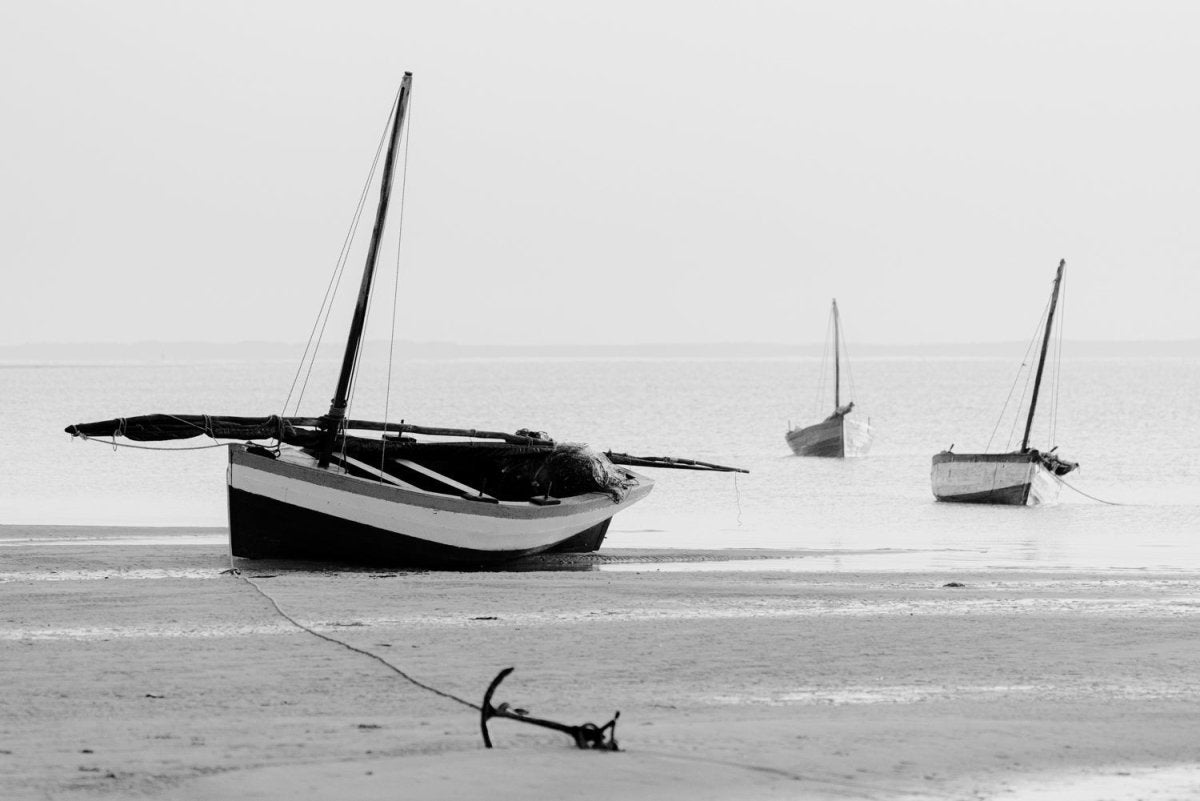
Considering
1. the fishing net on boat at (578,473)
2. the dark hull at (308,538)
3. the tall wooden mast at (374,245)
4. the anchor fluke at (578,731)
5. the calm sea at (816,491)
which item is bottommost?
the calm sea at (816,491)

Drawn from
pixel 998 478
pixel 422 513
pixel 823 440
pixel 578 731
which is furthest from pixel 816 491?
pixel 578 731

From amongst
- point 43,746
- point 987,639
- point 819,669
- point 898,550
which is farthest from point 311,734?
point 898,550

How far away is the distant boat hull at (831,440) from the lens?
63.1m

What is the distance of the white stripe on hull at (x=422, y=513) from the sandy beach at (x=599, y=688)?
1.68 metres

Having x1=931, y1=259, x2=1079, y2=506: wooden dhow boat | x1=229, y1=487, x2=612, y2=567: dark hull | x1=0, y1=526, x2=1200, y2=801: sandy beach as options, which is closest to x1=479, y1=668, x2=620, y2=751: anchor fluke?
x1=0, y1=526, x2=1200, y2=801: sandy beach

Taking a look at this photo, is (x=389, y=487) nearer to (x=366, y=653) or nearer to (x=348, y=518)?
(x=348, y=518)

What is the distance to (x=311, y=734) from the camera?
8.22 meters

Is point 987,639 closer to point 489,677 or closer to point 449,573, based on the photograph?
point 489,677

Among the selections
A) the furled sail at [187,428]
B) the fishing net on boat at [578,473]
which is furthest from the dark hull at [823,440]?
the furled sail at [187,428]

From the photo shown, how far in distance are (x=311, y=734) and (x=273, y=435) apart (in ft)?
36.9

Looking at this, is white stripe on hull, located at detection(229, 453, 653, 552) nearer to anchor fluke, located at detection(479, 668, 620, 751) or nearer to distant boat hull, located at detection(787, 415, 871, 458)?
anchor fluke, located at detection(479, 668, 620, 751)

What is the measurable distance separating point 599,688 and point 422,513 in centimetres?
867

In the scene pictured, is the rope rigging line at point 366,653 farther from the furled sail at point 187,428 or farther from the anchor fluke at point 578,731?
the furled sail at point 187,428

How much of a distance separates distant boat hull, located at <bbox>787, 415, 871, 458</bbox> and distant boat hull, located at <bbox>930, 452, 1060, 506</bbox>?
71.3 feet
